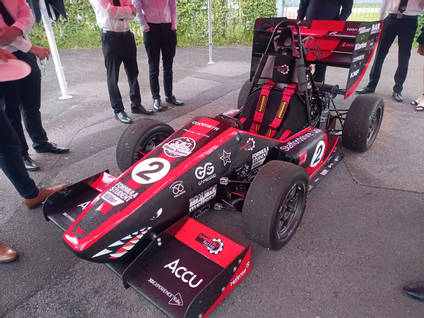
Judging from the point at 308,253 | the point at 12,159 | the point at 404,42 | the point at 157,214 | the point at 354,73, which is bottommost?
the point at 308,253

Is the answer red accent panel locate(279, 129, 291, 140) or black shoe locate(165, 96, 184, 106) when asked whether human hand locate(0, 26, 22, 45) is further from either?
black shoe locate(165, 96, 184, 106)

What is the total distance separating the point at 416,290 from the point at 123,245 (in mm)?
1692

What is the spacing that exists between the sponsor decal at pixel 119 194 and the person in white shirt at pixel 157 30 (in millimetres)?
2952

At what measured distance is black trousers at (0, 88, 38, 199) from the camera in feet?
7.04

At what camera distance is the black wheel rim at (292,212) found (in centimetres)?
210

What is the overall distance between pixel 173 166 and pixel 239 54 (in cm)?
754

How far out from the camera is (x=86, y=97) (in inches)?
217

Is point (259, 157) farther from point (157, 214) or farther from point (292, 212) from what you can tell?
point (157, 214)

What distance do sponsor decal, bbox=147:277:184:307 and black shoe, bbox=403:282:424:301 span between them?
1.32 meters

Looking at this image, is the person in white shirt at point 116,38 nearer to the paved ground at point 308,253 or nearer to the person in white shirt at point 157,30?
the person in white shirt at point 157,30

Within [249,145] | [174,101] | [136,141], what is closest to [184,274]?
[249,145]

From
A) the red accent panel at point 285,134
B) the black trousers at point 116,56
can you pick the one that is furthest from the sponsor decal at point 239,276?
the black trousers at point 116,56

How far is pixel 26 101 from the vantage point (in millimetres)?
3057

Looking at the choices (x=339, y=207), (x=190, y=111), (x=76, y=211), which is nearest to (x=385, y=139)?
(x=339, y=207)
